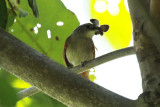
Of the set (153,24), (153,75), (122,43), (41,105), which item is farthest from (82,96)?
(122,43)

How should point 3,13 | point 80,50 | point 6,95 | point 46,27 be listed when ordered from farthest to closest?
1. point 80,50
2. point 46,27
3. point 3,13
4. point 6,95

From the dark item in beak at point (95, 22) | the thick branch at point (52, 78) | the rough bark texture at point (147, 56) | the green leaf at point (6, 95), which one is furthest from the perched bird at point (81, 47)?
the green leaf at point (6, 95)

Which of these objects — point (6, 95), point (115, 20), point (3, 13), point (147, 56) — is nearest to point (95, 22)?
point (115, 20)

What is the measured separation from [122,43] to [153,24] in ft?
5.25

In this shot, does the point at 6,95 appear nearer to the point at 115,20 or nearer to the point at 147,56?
the point at 147,56

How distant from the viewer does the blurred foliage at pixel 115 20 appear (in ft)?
6.93

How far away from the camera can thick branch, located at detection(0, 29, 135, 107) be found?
→ 758 mm

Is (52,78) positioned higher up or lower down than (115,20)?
lower down

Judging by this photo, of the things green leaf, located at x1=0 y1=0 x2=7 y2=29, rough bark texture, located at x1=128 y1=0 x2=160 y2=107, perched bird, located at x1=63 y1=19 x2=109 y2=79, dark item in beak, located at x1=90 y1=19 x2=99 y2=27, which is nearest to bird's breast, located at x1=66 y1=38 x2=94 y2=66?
perched bird, located at x1=63 y1=19 x2=109 y2=79

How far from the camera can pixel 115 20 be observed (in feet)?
7.18

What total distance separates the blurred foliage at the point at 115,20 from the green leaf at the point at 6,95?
1.65 meters

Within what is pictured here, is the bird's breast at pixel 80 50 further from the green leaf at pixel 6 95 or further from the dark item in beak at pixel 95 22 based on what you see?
the green leaf at pixel 6 95

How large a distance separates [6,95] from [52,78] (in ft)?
1.13

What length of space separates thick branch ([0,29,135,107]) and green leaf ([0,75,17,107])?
12.3 inches
